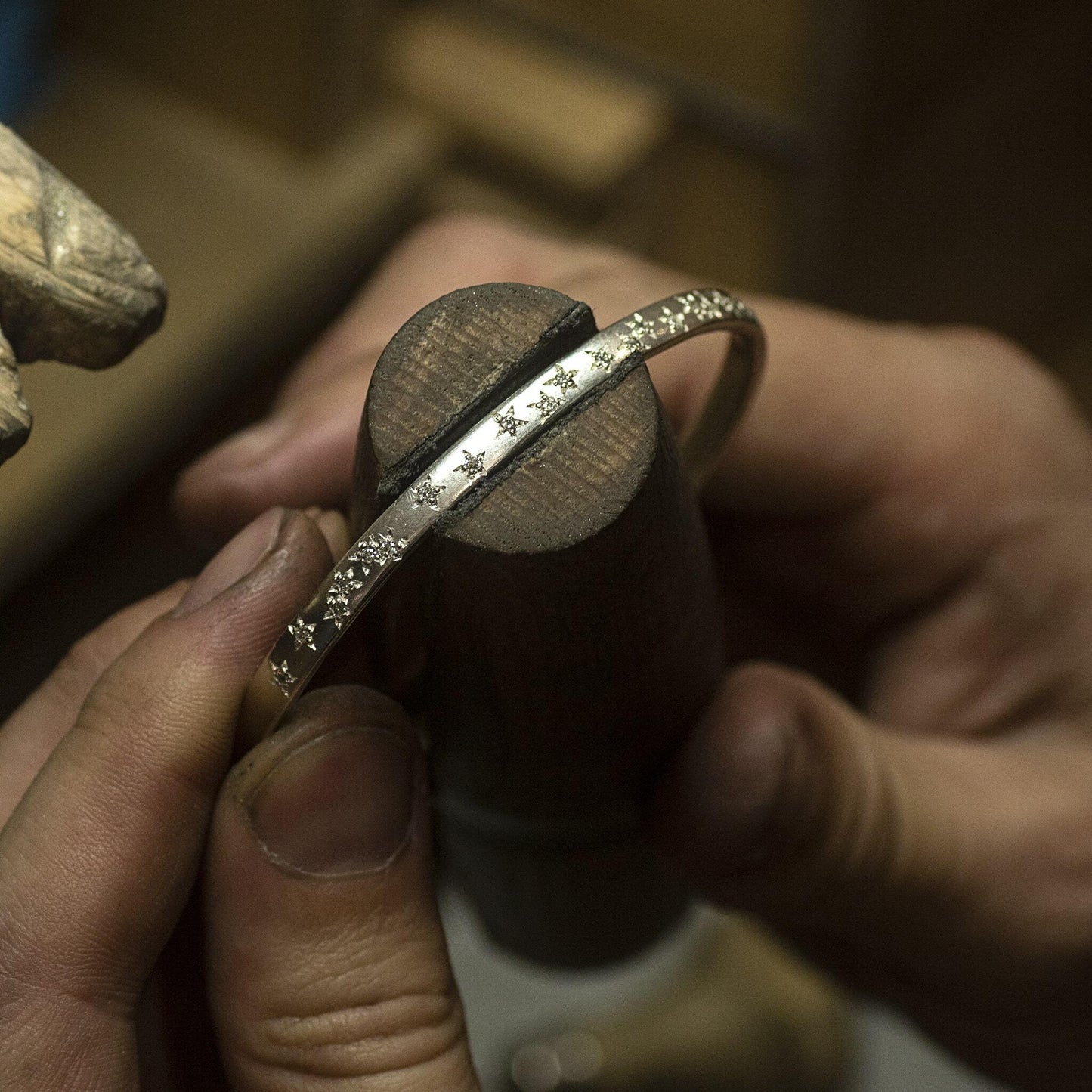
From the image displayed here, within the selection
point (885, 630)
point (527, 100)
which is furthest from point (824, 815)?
point (527, 100)

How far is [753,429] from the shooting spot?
0.58 metres

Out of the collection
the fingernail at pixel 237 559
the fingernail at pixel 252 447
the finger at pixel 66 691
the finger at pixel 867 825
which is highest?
the fingernail at pixel 237 559

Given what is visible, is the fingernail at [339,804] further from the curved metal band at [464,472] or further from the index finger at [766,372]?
the index finger at [766,372]

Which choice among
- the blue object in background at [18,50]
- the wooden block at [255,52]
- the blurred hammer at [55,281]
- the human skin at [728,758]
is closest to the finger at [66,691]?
the human skin at [728,758]

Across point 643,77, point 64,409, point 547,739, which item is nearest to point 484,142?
point 643,77

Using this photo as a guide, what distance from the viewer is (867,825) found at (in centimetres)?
51

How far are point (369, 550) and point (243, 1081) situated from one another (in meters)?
0.19

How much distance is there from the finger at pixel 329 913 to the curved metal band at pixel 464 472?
25 millimetres

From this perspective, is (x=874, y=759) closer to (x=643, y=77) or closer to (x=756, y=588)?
(x=756, y=588)

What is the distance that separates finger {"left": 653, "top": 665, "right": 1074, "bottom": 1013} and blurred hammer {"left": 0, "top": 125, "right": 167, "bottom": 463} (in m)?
0.24

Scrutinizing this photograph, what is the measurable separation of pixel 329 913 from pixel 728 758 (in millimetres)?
160

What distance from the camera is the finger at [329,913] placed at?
37 cm

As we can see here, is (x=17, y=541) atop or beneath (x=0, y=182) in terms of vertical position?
beneath

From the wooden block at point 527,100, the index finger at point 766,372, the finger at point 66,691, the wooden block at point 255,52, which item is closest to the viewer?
the finger at point 66,691
